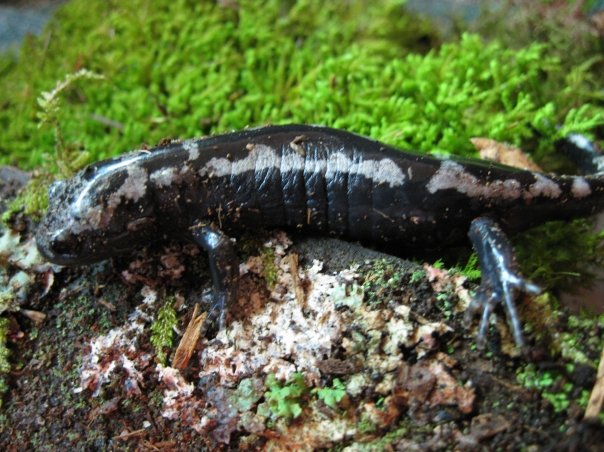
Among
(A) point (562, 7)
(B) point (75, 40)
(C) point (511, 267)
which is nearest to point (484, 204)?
(C) point (511, 267)

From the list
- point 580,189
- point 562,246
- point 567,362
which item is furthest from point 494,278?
point 562,246

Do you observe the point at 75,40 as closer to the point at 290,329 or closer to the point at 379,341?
the point at 290,329

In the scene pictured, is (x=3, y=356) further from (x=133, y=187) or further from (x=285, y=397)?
(x=285, y=397)

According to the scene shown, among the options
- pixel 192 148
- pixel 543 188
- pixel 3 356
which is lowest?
pixel 3 356

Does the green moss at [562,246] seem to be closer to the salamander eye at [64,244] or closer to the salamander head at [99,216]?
the salamander head at [99,216]

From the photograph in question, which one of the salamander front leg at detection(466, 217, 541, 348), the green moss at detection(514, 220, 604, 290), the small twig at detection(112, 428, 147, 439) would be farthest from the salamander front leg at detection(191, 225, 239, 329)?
the green moss at detection(514, 220, 604, 290)

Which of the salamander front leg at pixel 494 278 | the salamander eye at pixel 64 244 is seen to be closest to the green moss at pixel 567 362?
the salamander front leg at pixel 494 278
